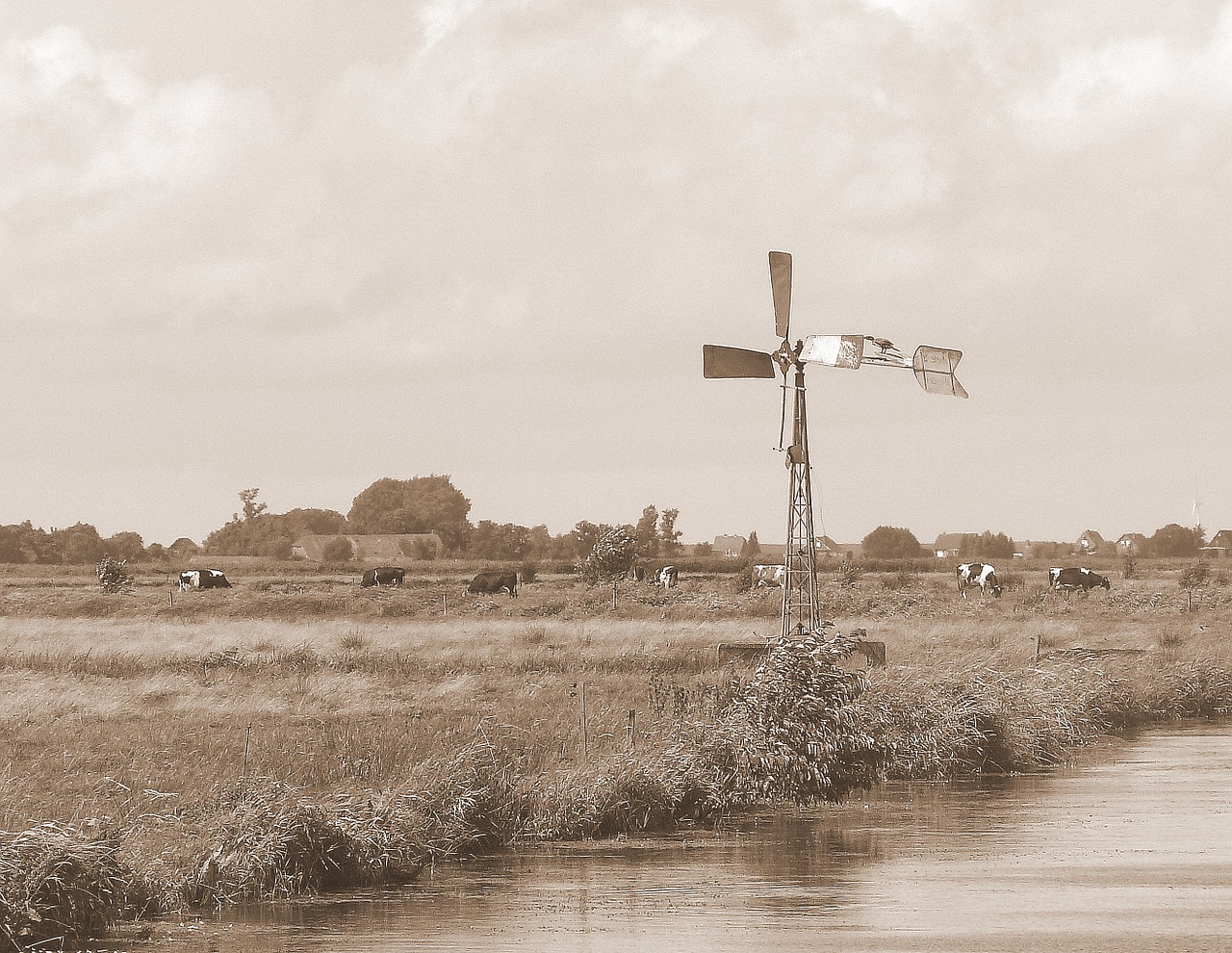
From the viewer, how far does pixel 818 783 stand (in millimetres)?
21328

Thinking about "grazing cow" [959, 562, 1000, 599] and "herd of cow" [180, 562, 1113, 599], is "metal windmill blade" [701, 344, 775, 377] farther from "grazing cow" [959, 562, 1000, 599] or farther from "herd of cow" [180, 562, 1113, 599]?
"grazing cow" [959, 562, 1000, 599]

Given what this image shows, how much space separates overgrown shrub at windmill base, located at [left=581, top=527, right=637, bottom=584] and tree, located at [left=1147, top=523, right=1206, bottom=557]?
97.9 meters

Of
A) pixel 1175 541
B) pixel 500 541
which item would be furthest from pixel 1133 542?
pixel 500 541

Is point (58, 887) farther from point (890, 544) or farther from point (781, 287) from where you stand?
point (890, 544)

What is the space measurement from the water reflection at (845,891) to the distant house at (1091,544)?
153219 millimetres

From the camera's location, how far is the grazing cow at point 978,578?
69.9 metres

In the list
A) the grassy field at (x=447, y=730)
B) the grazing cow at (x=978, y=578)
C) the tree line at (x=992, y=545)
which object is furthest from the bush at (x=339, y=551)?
the grassy field at (x=447, y=730)

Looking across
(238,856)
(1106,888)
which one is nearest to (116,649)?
(238,856)

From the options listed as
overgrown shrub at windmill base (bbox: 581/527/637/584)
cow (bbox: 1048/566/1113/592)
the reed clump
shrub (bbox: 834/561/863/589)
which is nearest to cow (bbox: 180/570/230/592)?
overgrown shrub at windmill base (bbox: 581/527/637/584)

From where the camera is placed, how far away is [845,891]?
15.6 m

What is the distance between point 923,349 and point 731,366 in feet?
9.97

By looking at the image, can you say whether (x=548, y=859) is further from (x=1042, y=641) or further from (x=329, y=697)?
(x=1042, y=641)

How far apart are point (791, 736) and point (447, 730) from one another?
512cm

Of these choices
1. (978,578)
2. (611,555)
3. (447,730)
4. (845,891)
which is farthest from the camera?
(978,578)
